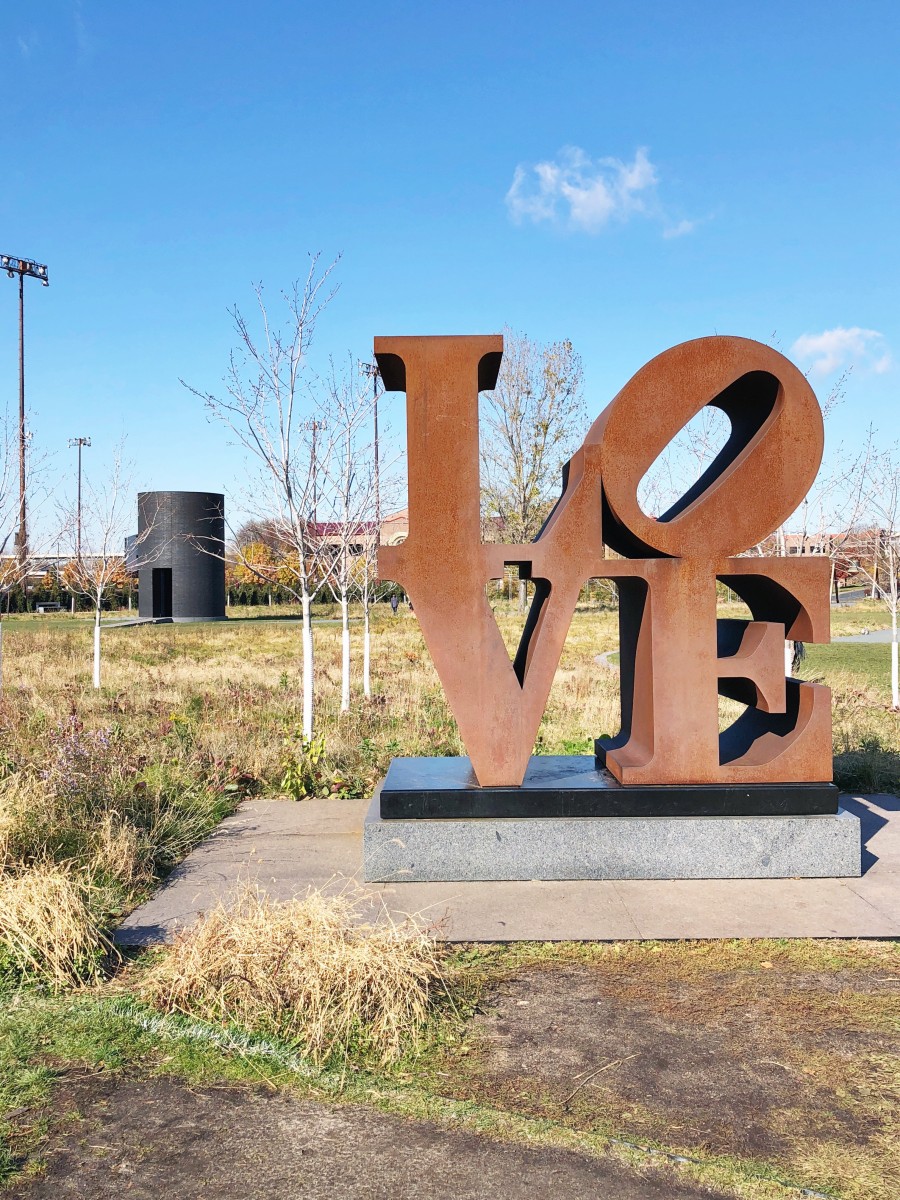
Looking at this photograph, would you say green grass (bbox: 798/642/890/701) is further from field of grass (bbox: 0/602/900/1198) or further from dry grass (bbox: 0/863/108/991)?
dry grass (bbox: 0/863/108/991)

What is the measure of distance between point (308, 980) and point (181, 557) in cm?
3801

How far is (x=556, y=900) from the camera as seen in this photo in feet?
18.7

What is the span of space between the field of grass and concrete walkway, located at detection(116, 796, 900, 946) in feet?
0.73

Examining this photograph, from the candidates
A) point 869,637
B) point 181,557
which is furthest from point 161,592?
point 869,637

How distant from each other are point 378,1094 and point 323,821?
4.21 m

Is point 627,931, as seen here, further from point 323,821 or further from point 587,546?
point 323,821

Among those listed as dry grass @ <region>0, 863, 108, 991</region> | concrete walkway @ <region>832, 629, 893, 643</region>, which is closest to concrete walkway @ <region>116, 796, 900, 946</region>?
dry grass @ <region>0, 863, 108, 991</region>

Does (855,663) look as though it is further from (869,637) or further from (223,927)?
(223,927)

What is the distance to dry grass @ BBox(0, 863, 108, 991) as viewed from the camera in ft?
14.8

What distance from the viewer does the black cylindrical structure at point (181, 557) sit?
38438 mm

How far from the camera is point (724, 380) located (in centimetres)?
630

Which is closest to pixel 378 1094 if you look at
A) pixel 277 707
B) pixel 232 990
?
pixel 232 990

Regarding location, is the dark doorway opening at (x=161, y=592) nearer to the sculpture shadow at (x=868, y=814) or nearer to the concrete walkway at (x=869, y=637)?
the concrete walkway at (x=869, y=637)

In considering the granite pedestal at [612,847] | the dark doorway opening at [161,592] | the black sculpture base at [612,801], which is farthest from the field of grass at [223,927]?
the dark doorway opening at [161,592]
